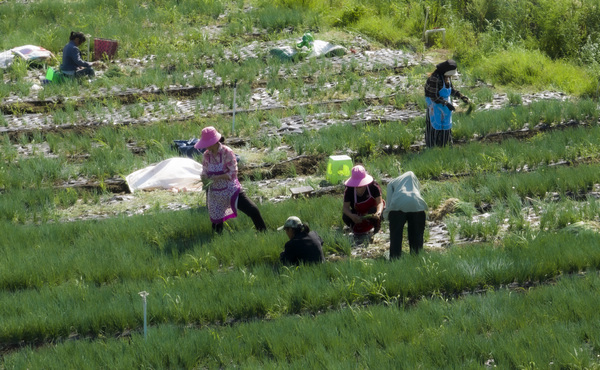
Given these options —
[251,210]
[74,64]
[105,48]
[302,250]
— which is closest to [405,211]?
[302,250]

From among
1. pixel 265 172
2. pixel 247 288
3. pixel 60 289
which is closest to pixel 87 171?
pixel 265 172

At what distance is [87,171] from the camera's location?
40.5 ft

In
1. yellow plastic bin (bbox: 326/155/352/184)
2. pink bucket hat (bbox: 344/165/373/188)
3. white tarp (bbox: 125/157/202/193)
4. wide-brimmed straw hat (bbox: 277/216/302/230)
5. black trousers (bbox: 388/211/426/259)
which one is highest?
pink bucket hat (bbox: 344/165/373/188)

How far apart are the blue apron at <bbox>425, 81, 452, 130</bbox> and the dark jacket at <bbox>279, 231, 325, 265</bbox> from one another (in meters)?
4.31

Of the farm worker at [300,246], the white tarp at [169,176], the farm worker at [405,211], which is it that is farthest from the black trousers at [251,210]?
the white tarp at [169,176]

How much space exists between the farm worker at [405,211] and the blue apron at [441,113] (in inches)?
147

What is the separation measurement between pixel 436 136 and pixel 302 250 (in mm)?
4816

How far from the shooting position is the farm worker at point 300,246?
7789mm

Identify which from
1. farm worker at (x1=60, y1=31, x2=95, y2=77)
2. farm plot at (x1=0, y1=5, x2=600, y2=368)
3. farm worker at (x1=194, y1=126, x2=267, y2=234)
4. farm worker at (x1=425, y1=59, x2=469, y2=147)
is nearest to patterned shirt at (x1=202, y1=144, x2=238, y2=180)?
farm worker at (x1=194, y1=126, x2=267, y2=234)

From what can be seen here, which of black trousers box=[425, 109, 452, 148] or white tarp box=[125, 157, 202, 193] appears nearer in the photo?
white tarp box=[125, 157, 202, 193]

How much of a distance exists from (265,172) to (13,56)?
9354mm

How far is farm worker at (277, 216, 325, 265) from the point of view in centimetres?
779

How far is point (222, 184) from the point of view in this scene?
899cm

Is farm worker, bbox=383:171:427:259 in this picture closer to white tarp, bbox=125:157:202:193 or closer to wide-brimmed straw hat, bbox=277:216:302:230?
wide-brimmed straw hat, bbox=277:216:302:230
